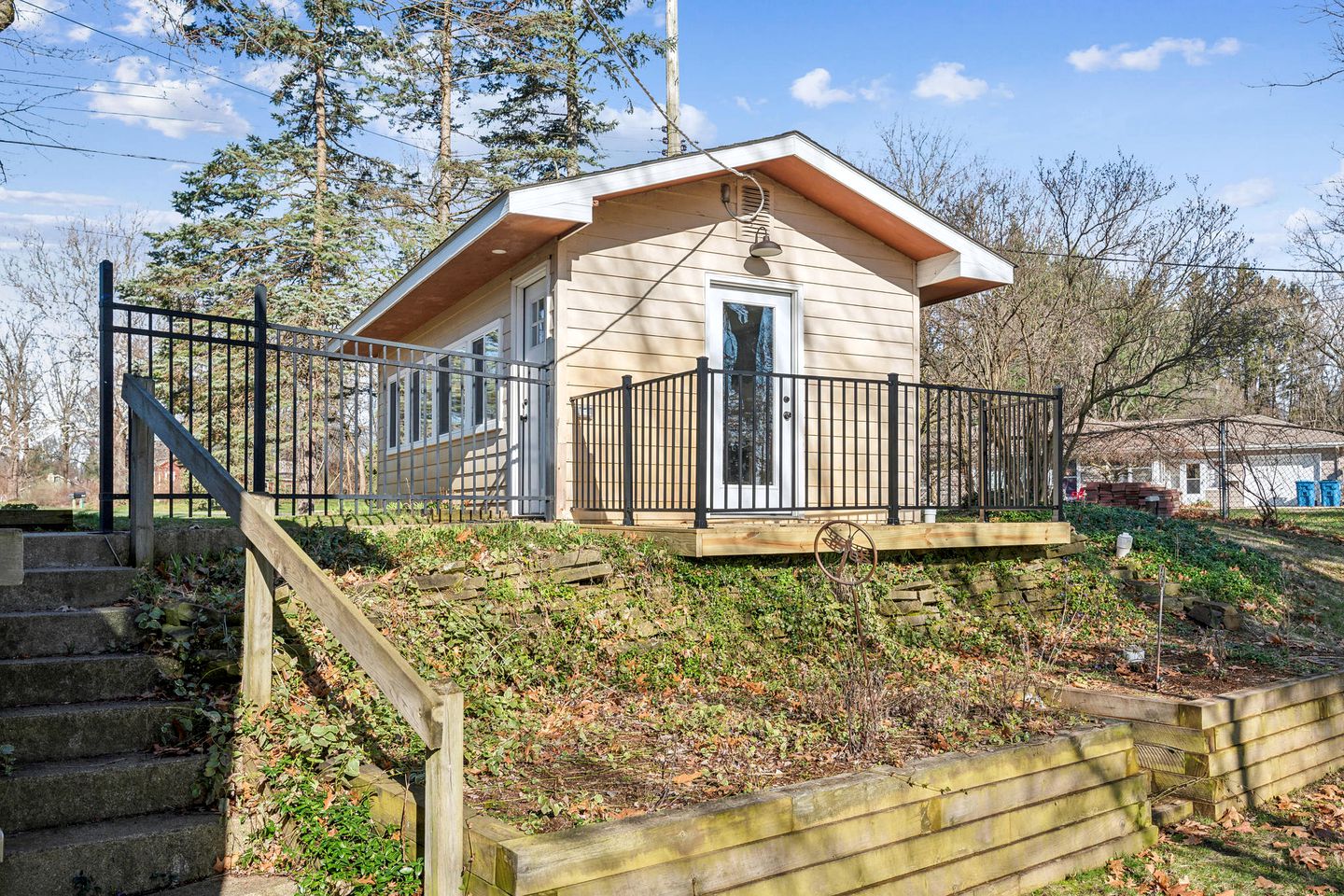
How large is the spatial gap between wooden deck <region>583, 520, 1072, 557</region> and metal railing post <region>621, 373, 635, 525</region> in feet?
0.49

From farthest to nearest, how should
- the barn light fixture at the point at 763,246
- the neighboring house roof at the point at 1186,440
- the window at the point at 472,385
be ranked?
the neighboring house roof at the point at 1186,440 < the window at the point at 472,385 < the barn light fixture at the point at 763,246

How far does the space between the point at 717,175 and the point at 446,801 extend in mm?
6807

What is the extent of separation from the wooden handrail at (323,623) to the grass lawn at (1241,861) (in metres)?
2.68

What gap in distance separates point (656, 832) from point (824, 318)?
266 inches

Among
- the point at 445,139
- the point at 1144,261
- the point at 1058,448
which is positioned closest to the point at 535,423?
the point at 1058,448

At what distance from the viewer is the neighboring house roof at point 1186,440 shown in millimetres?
19359

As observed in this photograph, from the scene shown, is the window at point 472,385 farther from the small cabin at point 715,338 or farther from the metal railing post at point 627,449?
the metal railing post at point 627,449

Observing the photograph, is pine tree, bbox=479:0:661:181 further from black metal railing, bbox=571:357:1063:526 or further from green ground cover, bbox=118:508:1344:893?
green ground cover, bbox=118:508:1344:893

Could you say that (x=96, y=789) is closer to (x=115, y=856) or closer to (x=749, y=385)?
(x=115, y=856)

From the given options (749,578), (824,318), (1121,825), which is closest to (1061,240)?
(824,318)

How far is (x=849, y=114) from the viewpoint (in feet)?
65.7

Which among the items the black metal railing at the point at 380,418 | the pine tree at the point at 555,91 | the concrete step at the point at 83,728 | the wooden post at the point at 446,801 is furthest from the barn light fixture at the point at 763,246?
the pine tree at the point at 555,91

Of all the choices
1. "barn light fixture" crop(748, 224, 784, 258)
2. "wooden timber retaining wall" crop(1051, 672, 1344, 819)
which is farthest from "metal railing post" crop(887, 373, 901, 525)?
"wooden timber retaining wall" crop(1051, 672, 1344, 819)

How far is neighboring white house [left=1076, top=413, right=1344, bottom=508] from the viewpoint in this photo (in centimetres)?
2211
